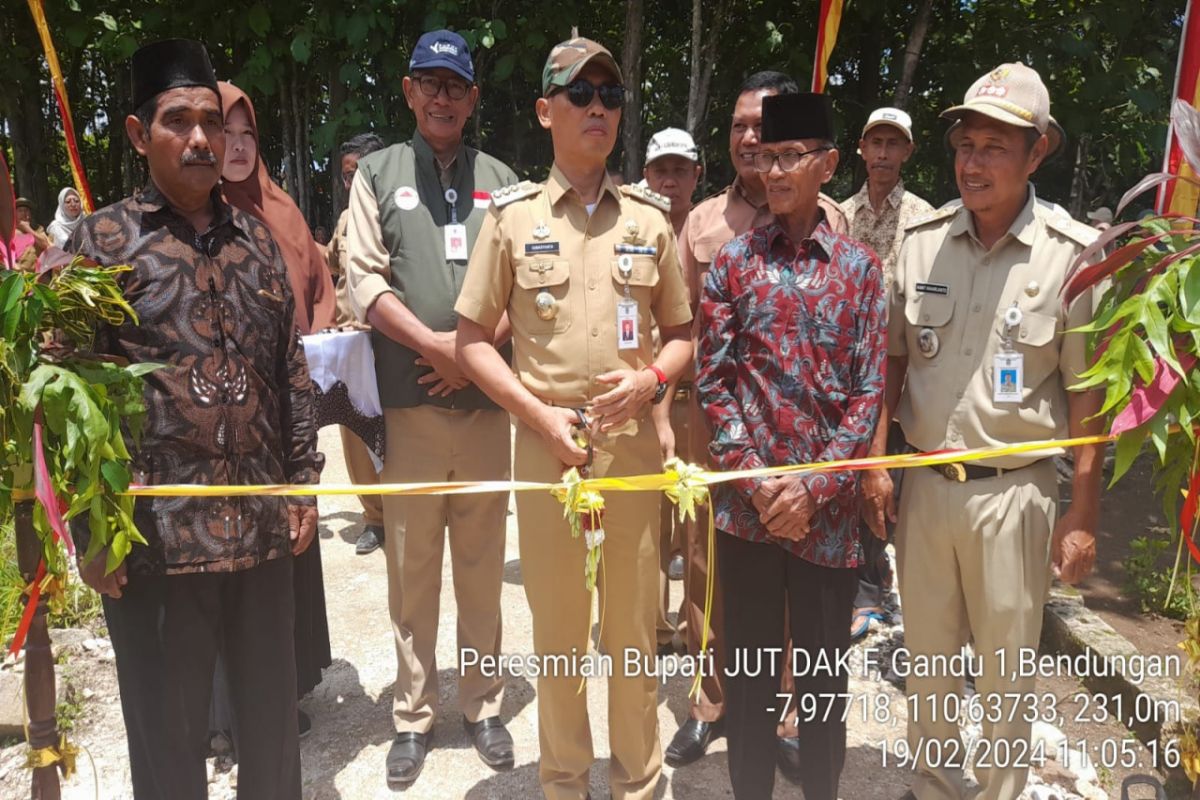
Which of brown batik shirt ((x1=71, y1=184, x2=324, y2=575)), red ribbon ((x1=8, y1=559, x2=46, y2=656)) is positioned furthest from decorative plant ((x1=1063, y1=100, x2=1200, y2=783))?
red ribbon ((x1=8, y1=559, x2=46, y2=656))

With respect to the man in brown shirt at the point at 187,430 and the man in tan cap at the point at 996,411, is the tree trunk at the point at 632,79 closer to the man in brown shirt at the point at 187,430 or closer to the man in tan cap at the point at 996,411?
the man in tan cap at the point at 996,411

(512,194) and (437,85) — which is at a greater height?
(437,85)

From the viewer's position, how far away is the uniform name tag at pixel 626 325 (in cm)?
283

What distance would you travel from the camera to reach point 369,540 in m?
5.86

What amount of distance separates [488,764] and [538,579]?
1.08m

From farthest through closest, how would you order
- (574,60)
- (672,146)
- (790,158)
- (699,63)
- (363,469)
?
(699,63), (363,469), (672,146), (790,158), (574,60)

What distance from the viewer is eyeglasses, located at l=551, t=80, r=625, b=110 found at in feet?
8.80

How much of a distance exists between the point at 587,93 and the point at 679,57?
385 inches

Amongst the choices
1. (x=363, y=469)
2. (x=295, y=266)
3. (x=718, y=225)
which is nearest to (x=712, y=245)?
(x=718, y=225)

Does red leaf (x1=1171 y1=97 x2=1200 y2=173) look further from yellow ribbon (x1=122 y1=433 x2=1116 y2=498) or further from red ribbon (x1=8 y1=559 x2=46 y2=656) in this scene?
red ribbon (x1=8 y1=559 x2=46 y2=656)

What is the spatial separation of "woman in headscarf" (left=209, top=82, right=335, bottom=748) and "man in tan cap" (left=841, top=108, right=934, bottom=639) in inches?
112

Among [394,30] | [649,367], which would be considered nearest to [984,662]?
[649,367]

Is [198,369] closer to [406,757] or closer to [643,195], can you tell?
[643,195]

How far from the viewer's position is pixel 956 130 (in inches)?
111
